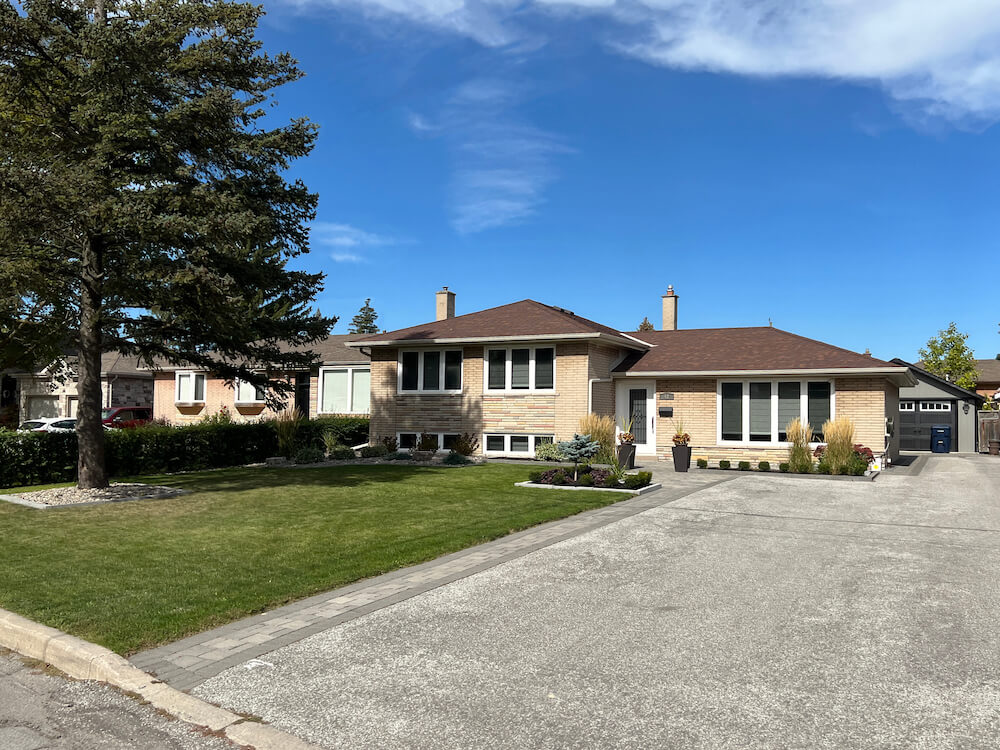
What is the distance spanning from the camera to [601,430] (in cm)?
1823

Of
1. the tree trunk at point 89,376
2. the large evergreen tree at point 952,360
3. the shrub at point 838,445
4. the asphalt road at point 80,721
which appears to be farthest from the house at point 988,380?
the asphalt road at point 80,721

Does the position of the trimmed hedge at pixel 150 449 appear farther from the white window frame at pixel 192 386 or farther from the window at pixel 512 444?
the white window frame at pixel 192 386

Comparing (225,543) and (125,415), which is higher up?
(125,415)

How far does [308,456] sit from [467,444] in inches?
194

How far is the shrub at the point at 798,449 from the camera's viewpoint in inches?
717

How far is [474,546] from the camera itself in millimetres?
8875

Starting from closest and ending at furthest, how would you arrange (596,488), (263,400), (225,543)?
(225,543) → (596,488) → (263,400)

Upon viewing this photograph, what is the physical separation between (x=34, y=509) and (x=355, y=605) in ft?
27.9

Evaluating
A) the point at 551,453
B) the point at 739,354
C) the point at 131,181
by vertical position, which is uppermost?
the point at 131,181

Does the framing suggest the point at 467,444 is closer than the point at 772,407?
No

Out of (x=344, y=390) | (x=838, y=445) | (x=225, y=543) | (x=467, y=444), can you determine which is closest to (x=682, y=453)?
(x=838, y=445)

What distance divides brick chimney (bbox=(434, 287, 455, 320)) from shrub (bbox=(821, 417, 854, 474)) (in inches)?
647

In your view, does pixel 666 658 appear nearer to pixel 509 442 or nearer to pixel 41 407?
pixel 509 442

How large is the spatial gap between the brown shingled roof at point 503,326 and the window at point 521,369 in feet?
2.08
